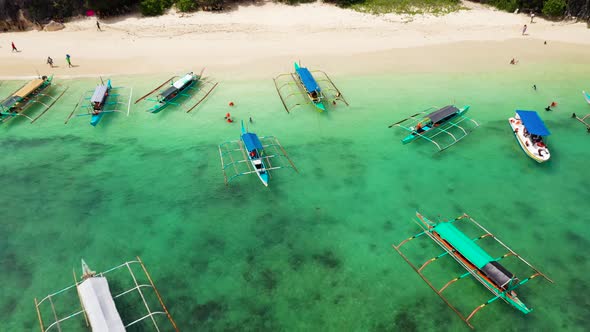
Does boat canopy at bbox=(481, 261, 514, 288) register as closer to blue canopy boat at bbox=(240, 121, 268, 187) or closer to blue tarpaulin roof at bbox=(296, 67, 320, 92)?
blue canopy boat at bbox=(240, 121, 268, 187)

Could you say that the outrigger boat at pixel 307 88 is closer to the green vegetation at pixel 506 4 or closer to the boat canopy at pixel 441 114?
the boat canopy at pixel 441 114

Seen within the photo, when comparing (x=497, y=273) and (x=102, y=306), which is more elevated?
(x=102, y=306)

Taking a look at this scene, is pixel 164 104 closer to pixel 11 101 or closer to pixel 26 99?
pixel 11 101

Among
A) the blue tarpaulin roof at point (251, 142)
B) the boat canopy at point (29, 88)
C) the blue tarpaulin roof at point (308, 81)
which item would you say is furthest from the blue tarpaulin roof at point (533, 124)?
the boat canopy at point (29, 88)

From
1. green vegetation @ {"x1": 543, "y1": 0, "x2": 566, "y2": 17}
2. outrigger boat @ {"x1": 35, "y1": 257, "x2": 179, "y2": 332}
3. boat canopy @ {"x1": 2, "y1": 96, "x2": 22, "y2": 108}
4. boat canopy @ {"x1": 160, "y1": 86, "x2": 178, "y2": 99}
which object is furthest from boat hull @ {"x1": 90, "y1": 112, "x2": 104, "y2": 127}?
green vegetation @ {"x1": 543, "y1": 0, "x2": 566, "y2": 17}

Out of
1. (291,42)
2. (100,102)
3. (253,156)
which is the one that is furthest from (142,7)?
(253,156)

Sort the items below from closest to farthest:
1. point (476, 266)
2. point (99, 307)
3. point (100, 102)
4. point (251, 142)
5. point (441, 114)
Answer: point (99, 307) < point (476, 266) < point (251, 142) < point (441, 114) < point (100, 102)
